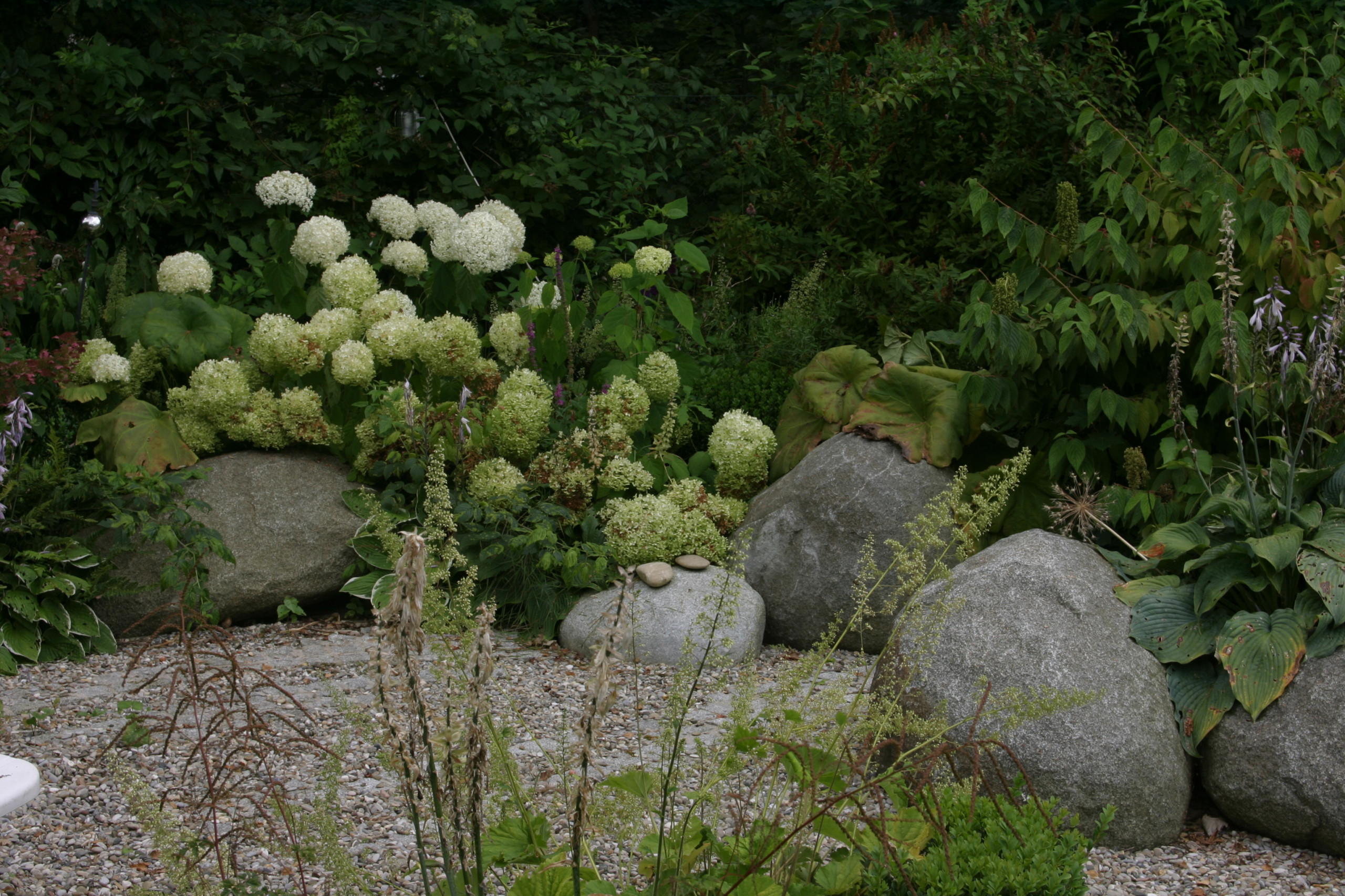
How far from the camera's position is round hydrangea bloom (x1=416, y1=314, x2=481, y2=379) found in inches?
189

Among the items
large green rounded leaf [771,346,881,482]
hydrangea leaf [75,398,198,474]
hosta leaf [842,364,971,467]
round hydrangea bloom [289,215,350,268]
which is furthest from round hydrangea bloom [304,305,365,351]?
hosta leaf [842,364,971,467]

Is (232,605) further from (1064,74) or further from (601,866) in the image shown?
(1064,74)

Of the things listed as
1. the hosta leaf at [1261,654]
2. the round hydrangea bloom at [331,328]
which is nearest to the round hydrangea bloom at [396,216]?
the round hydrangea bloom at [331,328]

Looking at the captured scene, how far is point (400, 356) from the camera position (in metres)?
4.91

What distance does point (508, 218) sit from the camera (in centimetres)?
539

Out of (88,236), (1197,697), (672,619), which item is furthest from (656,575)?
(88,236)

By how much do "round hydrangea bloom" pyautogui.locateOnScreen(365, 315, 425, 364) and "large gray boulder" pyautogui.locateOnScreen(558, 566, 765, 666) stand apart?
52.9 inches

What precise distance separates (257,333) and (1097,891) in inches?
154

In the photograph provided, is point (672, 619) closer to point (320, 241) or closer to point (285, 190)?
point (320, 241)

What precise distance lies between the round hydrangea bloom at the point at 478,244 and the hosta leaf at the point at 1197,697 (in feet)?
10.8

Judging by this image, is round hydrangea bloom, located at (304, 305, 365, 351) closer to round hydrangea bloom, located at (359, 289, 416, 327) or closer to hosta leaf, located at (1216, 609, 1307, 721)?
round hydrangea bloom, located at (359, 289, 416, 327)

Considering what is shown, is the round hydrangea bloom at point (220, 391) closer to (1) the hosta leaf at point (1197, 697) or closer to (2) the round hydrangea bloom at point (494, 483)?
(2) the round hydrangea bloom at point (494, 483)

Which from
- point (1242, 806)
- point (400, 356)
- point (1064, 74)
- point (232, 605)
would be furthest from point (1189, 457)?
point (232, 605)

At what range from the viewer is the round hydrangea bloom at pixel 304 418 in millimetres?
4922
